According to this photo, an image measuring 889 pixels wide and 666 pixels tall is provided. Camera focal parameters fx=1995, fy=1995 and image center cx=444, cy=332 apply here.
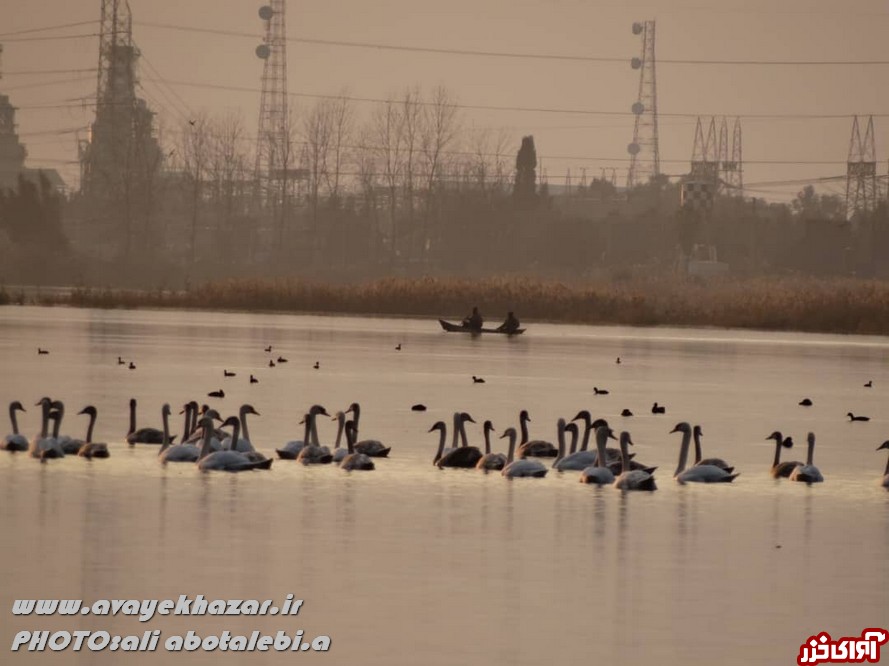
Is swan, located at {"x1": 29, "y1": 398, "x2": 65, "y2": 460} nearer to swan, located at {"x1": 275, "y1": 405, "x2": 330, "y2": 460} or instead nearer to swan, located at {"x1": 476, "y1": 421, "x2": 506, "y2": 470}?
swan, located at {"x1": 275, "y1": 405, "x2": 330, "y2": 460}

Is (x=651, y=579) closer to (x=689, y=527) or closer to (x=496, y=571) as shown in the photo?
(x=496, y=571)

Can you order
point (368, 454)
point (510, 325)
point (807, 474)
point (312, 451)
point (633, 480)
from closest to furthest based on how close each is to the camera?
point (633, 480) < point (807, 474) < point (312, 451) < point (368, 454) < point (510, 325)

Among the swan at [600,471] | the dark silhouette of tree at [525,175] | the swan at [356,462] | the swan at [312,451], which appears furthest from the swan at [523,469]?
the dark silhouette of tree at [525,175]

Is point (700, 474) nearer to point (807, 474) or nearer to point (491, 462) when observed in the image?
point (807, 474)

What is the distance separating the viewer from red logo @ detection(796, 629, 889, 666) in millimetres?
15188

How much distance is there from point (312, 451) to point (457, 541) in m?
6.84

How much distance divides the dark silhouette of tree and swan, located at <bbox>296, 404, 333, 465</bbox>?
118m

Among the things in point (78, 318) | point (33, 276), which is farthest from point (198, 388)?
point (33, 276)

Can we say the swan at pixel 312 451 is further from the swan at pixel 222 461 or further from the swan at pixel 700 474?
the swan at pixel 700 474

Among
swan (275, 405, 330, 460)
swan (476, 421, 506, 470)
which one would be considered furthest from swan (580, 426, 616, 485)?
swan (275, 405, 330, 460)

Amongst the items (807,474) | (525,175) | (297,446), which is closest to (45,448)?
(297,446)

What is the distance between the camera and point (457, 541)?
792 inches

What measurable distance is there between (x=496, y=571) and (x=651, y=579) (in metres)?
1.44

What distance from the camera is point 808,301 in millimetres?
75438
